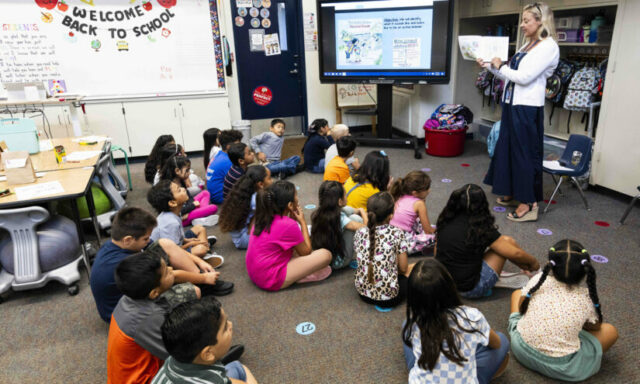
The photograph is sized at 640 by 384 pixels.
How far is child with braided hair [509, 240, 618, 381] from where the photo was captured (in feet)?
5.38

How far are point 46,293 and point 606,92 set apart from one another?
4.38m

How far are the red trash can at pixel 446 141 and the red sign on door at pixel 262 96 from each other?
225 cm

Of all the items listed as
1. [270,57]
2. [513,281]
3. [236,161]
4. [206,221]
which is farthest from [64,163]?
[270,57]

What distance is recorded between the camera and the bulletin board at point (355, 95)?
6100mm

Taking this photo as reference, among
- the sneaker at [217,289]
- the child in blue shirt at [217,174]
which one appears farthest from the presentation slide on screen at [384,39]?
the sneaker at [217,289]

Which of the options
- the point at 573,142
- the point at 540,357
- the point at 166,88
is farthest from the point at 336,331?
the point at 166,88

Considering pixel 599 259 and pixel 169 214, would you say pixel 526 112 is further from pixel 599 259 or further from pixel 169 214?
pixel 169 214

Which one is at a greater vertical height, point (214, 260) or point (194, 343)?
point (194, 343)

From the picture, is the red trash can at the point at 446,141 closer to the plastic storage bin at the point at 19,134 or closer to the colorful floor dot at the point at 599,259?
the colorful floor dot at the point at 599,259

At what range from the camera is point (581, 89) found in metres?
4.05

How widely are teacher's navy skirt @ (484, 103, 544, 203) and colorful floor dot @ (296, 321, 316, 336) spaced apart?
6.67 feet

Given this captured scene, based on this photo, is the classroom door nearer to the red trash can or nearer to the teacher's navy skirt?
the red trash can

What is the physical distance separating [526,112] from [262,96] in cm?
376

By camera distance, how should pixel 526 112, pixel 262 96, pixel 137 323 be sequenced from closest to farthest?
pixel 137 323
pixel 526 112
pixel 262 96
